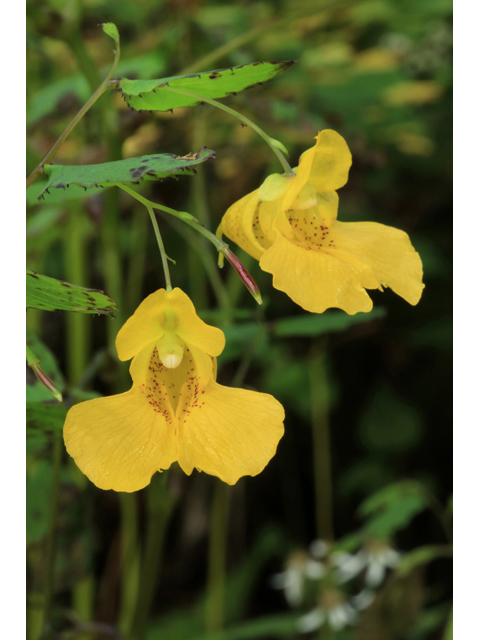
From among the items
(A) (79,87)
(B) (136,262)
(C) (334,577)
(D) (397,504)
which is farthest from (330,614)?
(A) (79,87)

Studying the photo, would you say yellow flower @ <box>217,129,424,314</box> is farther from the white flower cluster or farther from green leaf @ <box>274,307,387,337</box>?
the white flower cluster

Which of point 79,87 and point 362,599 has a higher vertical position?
point 79,87

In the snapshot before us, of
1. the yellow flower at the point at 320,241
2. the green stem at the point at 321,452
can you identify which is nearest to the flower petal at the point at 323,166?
the yellow flower at the point at 320,241

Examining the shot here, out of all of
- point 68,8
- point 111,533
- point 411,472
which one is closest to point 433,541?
point 411,472

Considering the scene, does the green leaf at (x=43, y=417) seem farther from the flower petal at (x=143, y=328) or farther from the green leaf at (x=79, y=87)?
the green leaf at (x=79, y=87)

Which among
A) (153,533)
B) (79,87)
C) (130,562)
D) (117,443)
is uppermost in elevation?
(79,87)

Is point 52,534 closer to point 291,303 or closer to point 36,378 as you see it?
point 36,378
